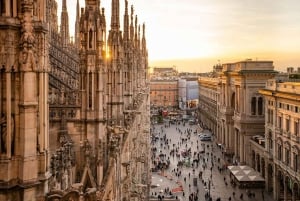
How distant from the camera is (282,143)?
49938 millimetres

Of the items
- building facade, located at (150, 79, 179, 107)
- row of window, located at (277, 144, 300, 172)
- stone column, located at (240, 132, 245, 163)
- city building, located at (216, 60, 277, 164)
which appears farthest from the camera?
building facade, located at (150, 79, 179, 107)

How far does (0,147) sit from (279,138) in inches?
1869

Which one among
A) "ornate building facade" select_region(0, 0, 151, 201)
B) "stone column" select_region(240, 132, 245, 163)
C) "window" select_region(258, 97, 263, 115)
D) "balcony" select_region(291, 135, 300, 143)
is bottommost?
"stone column" select_region(240, 132, 245, 163)

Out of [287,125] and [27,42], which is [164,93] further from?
[27,42]

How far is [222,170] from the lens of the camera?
64.4 metres

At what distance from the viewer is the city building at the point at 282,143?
4541 centimetres

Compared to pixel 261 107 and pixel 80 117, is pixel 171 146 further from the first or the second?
pixel 80 117

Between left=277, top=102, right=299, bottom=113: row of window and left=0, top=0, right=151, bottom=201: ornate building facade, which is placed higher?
left=0, top=0, right=151, bottom=201: ornate building facade

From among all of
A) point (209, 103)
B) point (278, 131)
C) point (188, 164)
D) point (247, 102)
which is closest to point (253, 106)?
point (247, 102)

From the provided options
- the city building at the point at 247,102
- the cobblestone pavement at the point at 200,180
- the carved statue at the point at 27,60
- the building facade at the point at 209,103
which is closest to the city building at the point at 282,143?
the cobblestone pavement at the point at 200,180

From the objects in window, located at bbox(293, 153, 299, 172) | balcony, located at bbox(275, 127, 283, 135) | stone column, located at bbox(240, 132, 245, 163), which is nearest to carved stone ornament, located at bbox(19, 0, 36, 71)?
window, located at bbox(293, 153, 299, 172)

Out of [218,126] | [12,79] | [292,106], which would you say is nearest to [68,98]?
[12,79]

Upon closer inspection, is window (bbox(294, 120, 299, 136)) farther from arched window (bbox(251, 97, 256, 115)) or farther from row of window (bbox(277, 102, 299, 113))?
arched window (bbox(251, 97, 256, 115))

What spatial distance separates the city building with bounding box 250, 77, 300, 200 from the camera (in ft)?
149
